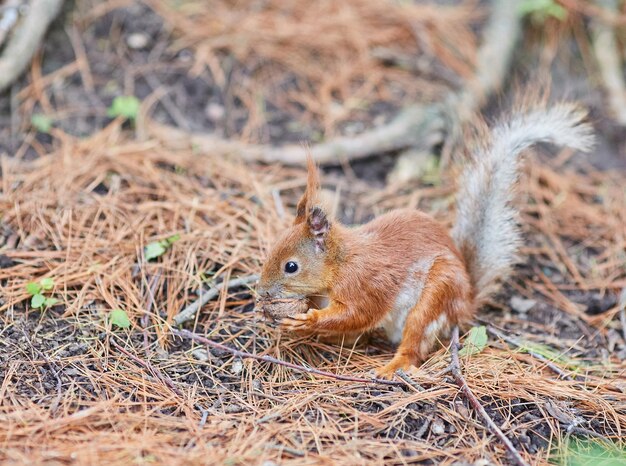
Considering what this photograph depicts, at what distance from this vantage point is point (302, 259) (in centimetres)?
271

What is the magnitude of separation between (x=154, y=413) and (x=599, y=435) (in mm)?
1476

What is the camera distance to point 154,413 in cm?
229

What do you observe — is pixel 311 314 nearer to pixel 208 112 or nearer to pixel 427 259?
pixel 427 259

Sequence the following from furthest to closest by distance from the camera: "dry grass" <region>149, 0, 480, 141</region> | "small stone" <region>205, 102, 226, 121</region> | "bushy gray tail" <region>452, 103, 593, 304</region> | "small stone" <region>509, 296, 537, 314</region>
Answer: "dry grass" <region>149, 0, 480, 141</region>, "small stone" <region>205, 102, 226, 121</region>, "small stone" <region>509, 296, 537, 314</region>, "bushy gray tail" <region>452, 103, 593, 304</region>

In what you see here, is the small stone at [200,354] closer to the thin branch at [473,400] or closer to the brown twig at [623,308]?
the thin branch at [473,400]

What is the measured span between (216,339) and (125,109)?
1700 mm

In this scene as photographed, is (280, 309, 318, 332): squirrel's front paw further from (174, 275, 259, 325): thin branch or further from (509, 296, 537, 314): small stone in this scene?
(509, 296, 537, 314): small stone

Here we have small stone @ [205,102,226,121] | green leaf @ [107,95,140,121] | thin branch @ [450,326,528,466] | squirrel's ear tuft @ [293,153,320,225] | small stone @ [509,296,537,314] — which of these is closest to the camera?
thin branch @ [450,326,528,466]

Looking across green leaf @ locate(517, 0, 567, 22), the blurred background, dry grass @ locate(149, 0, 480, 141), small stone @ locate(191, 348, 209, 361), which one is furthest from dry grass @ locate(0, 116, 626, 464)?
green leaf @ locate(517, 0, 567, 22)

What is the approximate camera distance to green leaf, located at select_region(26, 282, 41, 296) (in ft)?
8.84

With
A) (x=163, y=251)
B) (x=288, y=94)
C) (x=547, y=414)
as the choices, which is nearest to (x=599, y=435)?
(x=547, y=414)

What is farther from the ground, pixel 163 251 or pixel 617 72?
pixel 617 72

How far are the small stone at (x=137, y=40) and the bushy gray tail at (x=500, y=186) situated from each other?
2348 millimetres

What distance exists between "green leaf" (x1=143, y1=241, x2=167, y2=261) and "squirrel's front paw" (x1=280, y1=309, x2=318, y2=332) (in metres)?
0.68
